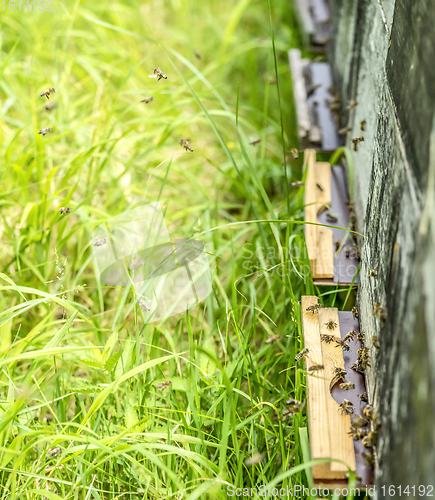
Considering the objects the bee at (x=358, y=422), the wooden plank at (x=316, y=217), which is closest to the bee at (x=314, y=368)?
the bee at (x=358, y=422)

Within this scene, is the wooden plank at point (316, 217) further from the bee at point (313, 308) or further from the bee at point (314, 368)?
the bee at point (314, 368)

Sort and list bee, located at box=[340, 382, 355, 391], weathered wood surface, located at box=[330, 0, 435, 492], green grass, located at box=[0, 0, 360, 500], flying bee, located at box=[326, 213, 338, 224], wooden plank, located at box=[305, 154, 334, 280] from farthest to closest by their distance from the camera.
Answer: flying bee, located at box=[326, 213, 338, 224], wooden plank, located at box=[305, 154, 334, 280], green grass, located at box=[0, 0, 360, 500], bee, located at box=[340, 382, 355, 391], weathered wood surface, located at box=[330, 0, 435, 492]

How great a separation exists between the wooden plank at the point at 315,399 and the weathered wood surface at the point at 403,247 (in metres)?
0.17

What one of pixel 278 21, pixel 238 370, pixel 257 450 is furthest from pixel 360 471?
pixel 278 21

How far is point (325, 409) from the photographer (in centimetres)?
162

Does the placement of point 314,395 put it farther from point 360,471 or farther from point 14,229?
point 14,229

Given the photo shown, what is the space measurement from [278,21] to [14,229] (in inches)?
152

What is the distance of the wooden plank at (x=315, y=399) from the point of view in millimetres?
1498

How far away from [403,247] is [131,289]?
155 centimetres

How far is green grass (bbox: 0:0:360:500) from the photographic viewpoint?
1811mm

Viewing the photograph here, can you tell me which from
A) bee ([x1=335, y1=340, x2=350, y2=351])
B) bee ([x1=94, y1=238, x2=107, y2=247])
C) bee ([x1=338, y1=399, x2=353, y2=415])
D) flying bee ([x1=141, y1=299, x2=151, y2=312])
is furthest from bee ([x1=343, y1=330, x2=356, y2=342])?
bee ([x1=94, y1=238, x2=107, y2=247])

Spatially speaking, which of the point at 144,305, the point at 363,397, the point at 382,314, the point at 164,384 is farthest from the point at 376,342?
the point at 144,305

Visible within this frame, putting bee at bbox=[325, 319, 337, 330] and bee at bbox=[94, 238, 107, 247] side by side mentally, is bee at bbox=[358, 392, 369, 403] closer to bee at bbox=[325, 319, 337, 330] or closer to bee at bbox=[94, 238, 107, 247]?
bee at bbox=[325, 319, 337, 330]

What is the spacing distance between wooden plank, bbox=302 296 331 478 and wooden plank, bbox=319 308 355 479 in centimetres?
2
